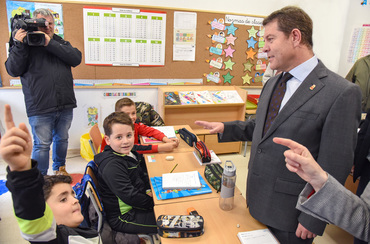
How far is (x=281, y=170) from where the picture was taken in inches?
47.6

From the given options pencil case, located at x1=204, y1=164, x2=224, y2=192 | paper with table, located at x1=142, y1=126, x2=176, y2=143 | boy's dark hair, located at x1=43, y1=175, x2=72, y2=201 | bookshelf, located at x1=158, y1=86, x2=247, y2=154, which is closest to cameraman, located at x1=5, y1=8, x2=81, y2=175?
paper with table, located at x1=142, y1=126, x2=176, y2=143

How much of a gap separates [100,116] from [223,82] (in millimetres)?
2007

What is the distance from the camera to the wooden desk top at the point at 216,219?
1201 mm

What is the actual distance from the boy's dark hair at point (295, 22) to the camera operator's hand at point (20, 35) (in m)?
2.24

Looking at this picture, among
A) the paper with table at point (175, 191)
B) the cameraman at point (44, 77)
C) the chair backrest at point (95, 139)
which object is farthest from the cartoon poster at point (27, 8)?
the paper with table at point (175, 191)

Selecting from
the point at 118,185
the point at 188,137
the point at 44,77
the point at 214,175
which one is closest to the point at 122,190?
the point at 118,185

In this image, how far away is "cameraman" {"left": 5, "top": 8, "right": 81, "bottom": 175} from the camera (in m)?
2.38

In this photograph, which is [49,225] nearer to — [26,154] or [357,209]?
[26,154]

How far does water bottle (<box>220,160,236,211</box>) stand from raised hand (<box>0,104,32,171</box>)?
3.06 ft

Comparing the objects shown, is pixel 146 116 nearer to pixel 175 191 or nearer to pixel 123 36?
pixel 123 36

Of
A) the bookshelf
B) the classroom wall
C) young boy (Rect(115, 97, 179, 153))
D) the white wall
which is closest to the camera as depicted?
young boy (Rect(115, 97, 179, 153))

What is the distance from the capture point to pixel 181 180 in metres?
1.67

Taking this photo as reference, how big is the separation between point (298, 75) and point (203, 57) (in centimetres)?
279

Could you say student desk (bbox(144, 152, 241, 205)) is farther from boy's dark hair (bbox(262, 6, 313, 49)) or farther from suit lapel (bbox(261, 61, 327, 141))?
boy's dark hair (bbox(262, 6, 313, 49))
